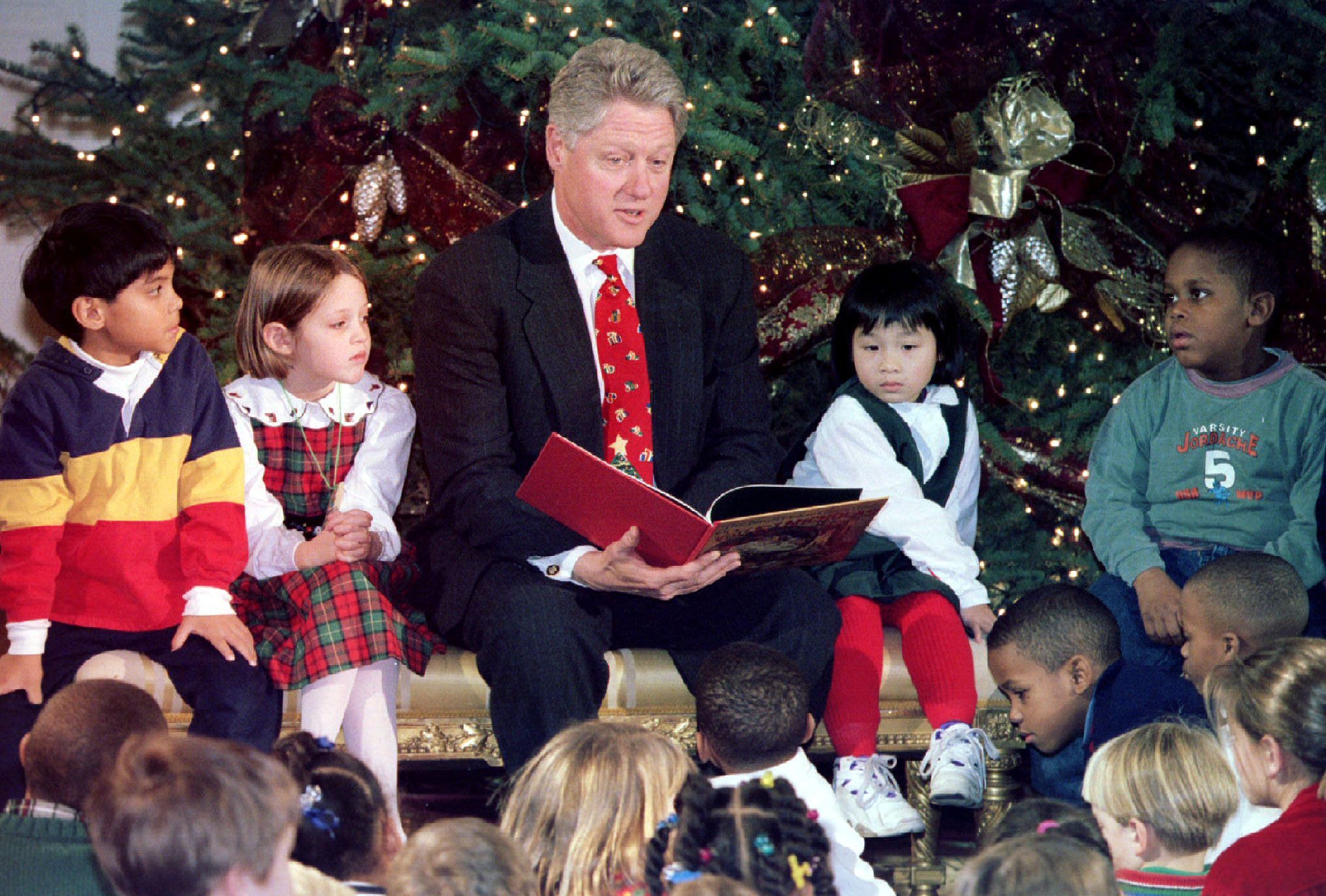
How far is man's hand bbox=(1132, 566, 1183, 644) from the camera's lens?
3693 millimetres

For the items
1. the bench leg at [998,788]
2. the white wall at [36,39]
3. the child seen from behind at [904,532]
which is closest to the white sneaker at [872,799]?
the child seen from behind at [904,532]

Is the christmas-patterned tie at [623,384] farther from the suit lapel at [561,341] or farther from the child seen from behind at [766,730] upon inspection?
the child seen from behind at [766,730]

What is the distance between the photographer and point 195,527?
11.4 ft

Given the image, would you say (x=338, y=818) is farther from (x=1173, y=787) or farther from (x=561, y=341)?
(x=561, y=341)

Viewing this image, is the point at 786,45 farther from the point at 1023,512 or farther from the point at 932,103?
the point at 1023,512

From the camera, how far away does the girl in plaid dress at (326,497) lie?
3504mm

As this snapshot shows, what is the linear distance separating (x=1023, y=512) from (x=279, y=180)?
2.62 meters

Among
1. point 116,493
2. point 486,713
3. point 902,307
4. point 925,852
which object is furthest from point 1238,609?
point 116,493

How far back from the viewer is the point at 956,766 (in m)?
3.50

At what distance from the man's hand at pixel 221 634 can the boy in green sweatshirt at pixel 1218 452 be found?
7.15 feet

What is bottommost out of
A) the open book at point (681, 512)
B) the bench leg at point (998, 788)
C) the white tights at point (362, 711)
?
the bench leg at point (998, 788)

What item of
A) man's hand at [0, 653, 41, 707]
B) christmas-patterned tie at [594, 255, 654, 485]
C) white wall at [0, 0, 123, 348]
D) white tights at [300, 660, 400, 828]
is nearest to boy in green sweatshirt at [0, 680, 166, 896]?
man's hand at [0, 653, 41, 707]

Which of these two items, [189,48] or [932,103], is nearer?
[932,103]

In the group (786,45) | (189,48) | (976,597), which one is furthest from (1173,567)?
(189,48)
